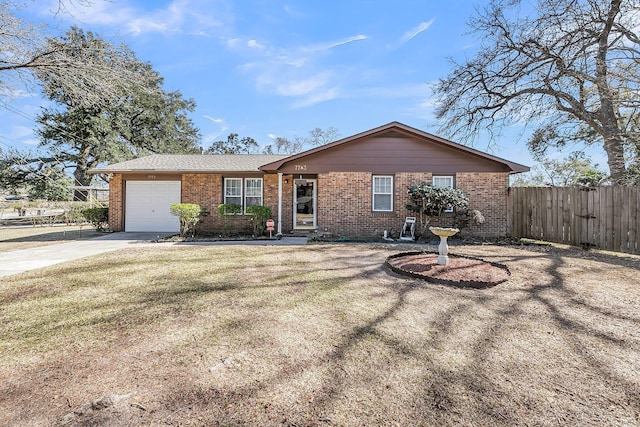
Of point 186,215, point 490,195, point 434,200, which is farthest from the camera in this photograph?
point 490,195

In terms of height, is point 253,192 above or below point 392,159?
below

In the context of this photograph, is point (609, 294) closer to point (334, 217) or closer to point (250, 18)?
point (334, 217)

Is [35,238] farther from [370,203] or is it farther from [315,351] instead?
[315,351]

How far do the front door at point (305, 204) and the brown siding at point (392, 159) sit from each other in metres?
1.28

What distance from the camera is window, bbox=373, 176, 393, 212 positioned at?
11805mm

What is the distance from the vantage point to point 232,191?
12.8 m

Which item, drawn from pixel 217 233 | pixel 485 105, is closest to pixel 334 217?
pixel 217 233

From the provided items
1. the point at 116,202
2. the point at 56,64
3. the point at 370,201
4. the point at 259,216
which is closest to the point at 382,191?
the point at 370,201

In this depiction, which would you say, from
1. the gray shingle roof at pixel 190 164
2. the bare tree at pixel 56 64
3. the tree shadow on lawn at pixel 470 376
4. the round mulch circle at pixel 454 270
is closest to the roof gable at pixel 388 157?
the gray shingle roof at pixel 190 164

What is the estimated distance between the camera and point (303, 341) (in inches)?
122

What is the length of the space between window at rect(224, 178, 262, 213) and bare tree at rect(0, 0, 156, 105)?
6.67 meters

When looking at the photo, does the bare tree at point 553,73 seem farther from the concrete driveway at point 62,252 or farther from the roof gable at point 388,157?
the concrete driveway at point 62,252

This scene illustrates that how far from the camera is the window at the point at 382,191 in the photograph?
38.7 feet

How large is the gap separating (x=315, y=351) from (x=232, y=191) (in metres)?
10.8
